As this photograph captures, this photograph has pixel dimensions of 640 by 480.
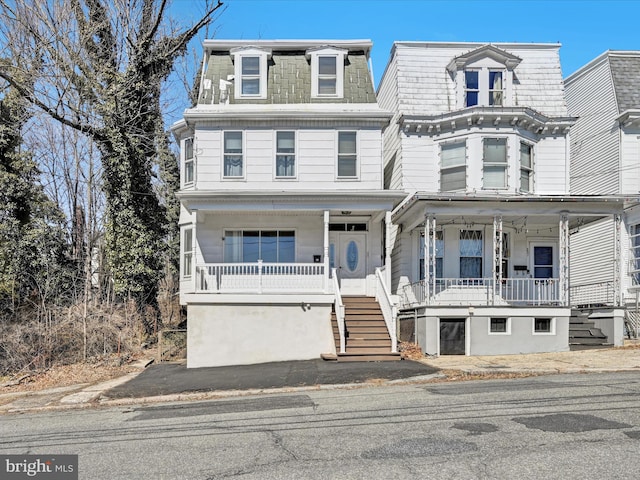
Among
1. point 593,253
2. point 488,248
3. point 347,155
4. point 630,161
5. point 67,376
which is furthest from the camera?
point 593,253

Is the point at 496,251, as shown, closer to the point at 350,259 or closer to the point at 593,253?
the point at 350,259

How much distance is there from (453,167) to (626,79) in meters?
8.33

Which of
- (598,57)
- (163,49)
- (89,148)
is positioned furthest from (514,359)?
(89,148)

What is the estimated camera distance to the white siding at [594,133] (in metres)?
21.6

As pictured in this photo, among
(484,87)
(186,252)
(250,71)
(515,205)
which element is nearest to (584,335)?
(515,205)

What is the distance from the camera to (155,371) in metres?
15.6

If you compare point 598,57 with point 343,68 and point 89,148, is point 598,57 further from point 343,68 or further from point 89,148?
point 89,148

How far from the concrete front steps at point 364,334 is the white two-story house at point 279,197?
2.02 ft

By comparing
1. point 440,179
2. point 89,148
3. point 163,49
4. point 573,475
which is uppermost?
point 163,49

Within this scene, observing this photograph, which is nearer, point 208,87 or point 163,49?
point 208,87

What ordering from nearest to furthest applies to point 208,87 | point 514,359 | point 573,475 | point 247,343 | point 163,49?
1. point 573,475
2. point 514,359
3. point 247,343
4. point 208,87
5. point 163,49

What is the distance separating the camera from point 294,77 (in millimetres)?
19531

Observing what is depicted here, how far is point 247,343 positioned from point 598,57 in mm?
17627

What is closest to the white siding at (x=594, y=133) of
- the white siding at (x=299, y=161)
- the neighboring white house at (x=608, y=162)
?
the neighboring white house at (x=608, y=162)
